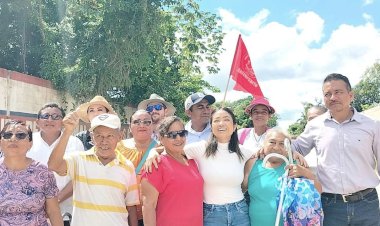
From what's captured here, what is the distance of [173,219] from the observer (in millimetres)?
3312

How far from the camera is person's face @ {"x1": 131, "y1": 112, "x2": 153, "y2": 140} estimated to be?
4.04 meters

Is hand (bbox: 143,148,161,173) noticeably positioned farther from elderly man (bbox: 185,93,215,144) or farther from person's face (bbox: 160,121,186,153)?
elderly man (bbox: 185,93,215,144)

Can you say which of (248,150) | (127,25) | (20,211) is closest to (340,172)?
(248,150)

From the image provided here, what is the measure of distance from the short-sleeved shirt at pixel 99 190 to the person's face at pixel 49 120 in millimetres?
818

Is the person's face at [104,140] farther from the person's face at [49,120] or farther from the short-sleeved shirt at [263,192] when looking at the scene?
the short-sleeved shirt at [263,192]

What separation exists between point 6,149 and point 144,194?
3.60ft

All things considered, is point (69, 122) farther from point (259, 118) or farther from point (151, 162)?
point (259, 118)

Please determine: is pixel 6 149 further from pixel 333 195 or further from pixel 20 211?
pixel 333 195

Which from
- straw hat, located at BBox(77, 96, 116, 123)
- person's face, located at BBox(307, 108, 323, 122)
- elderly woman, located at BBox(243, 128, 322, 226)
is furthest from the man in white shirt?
person's face, located at BBox(307, 108, 323, 122)

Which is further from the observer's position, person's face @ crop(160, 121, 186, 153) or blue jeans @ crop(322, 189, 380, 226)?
blue jeans @ crop(322, 189, 380, 226)

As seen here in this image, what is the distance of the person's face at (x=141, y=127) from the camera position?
159 inches

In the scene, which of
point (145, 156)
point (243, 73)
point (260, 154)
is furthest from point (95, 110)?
point (243, 73)

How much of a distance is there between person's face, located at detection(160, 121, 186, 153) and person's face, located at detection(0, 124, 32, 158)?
1077 millimetres

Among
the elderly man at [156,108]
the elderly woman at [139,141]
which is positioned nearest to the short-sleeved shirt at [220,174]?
the elderly woman at [139,141]
